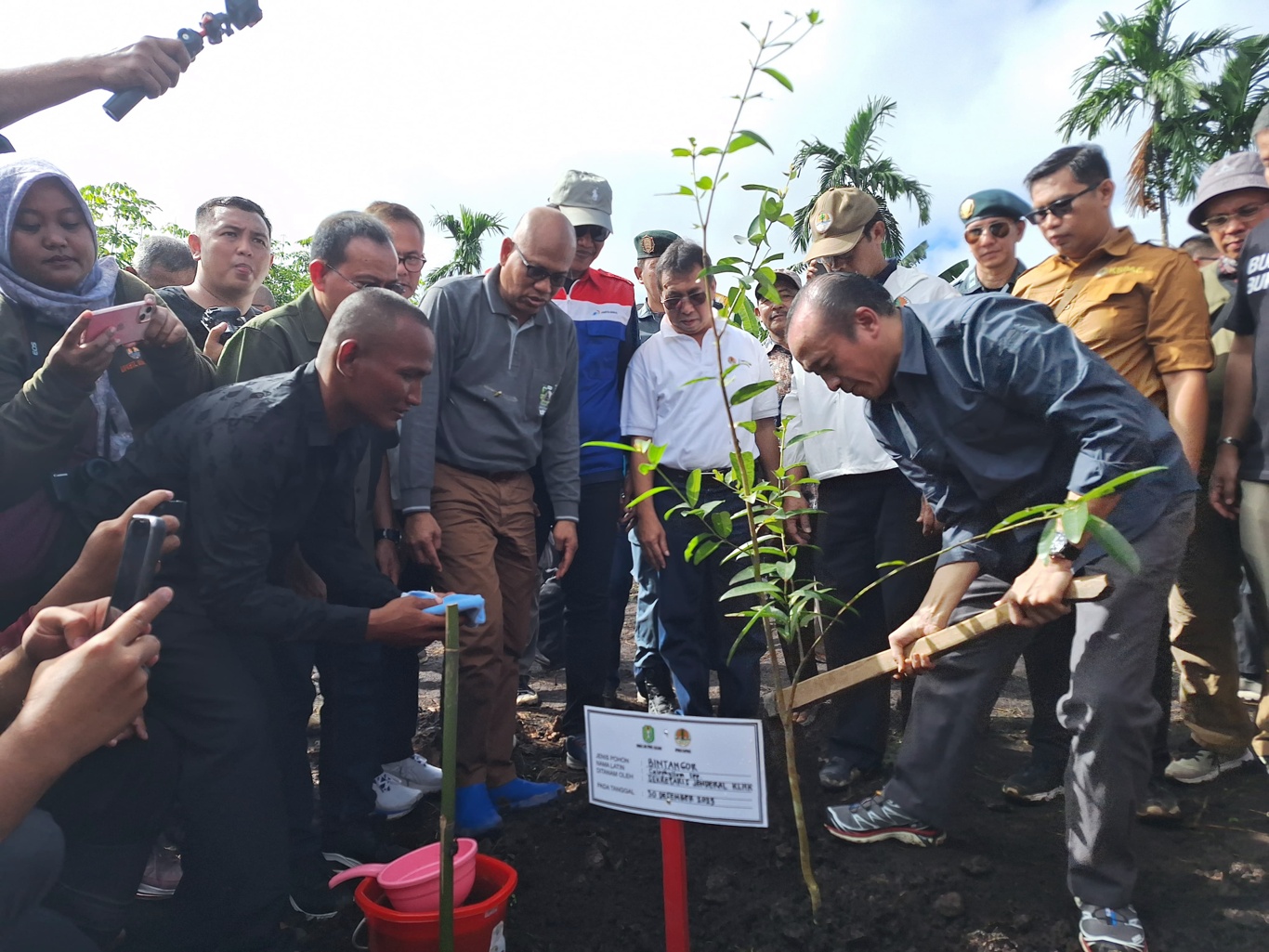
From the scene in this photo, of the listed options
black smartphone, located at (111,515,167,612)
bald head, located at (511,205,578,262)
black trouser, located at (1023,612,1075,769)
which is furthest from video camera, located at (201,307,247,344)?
black trouser, located at (1023,612,1075,769)

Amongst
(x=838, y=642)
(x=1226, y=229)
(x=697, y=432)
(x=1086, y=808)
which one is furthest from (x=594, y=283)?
(x=1086, y=808)

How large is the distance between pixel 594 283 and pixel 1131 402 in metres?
2.46

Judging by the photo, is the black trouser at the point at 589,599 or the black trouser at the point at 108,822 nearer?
the black trouser at the point at 108,822

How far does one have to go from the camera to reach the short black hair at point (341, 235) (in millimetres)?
3100

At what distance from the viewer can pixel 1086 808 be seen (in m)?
2.13

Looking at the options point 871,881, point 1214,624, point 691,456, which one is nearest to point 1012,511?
point 871,881

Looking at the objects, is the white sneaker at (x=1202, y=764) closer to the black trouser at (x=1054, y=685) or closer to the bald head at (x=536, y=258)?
the black trouser at (x=1054, y=685)

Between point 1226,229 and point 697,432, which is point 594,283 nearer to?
point 697,432

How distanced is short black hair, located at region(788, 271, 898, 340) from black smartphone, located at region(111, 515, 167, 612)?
172cm

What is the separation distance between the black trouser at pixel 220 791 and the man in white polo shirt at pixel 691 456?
Result: 5.60 ft

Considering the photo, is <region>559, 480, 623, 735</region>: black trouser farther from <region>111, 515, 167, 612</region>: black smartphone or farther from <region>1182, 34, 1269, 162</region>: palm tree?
<region>1182, 34, 1269, 162</region>: palm tree

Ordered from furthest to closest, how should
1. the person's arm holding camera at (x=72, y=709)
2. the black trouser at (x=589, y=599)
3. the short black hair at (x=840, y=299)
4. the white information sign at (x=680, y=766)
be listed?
the black trouser at (x=589, y=599)
the short black hair at (x=840, y=299)
the white information sign at (x=680, y=766)
the person's arm holding camera at (x=72, y=709)

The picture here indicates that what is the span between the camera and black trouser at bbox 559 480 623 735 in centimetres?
370

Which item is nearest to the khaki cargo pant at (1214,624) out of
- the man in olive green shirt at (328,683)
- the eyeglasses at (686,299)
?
the eyeglasses at (686,299)
